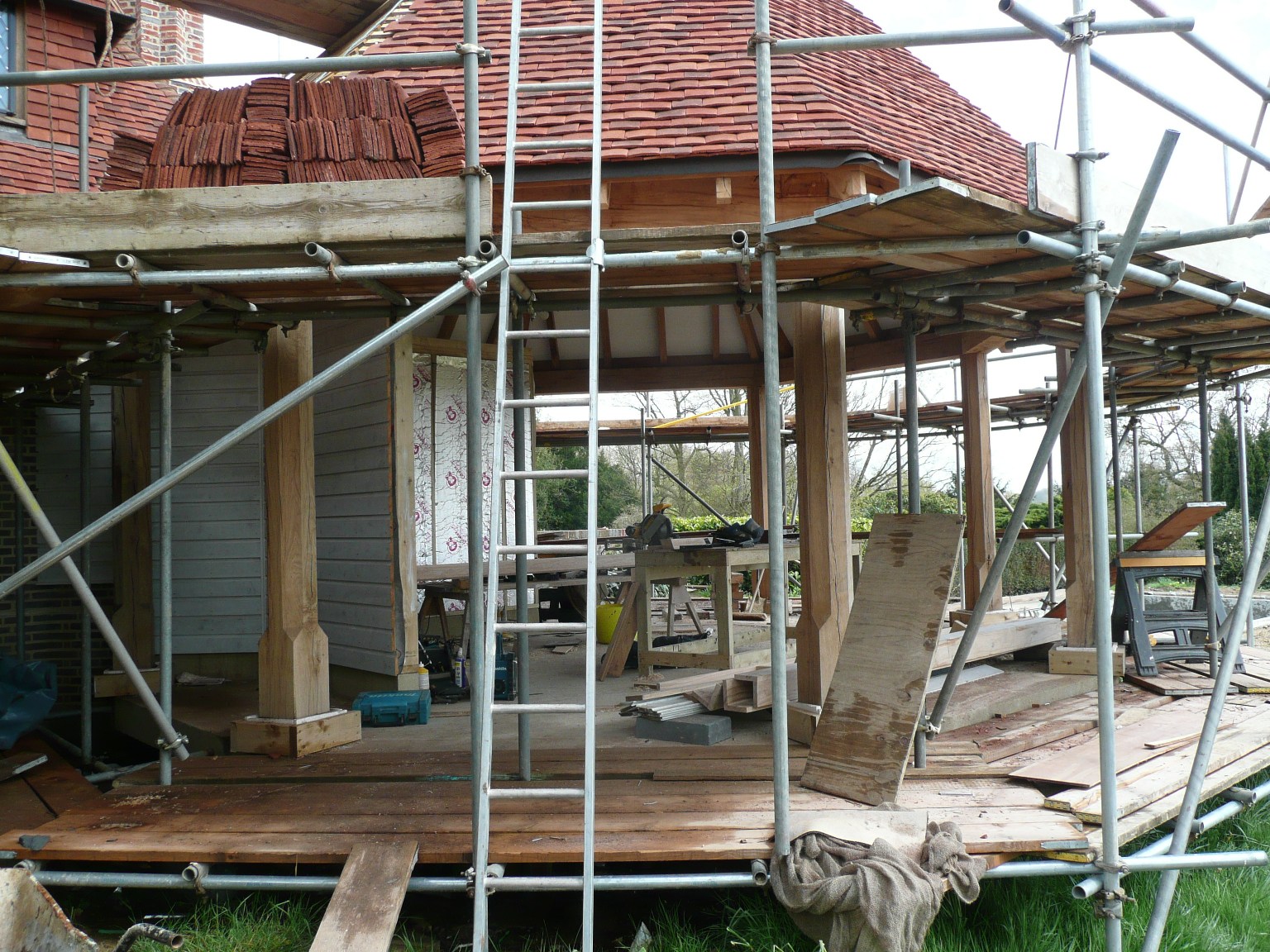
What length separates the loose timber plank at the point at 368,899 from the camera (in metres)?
4.02

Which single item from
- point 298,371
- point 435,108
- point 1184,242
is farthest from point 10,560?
point 1184,242

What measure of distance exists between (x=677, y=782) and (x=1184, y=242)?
3.44 metres

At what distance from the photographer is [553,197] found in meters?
6.88

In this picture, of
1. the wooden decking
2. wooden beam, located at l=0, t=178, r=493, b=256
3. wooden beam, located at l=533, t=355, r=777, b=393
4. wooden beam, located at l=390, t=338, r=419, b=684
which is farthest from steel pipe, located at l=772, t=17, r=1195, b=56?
wooden beam, located at l=533, t=355, r=777, b=393

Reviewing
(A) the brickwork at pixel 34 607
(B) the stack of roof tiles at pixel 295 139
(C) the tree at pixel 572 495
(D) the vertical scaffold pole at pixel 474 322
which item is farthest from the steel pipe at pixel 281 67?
(C) the tree at pixel 572 495

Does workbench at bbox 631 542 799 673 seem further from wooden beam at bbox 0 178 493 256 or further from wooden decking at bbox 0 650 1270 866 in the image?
wooden beam at bbox 0 178 493 256

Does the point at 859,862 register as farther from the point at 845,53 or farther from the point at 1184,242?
the point at 845,53

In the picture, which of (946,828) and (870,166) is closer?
(946,828)

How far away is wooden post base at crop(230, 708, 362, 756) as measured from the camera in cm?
625

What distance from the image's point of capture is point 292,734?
6238mm

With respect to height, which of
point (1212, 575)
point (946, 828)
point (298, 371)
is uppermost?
point (298, 371)

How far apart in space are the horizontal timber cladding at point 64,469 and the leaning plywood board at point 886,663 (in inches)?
309

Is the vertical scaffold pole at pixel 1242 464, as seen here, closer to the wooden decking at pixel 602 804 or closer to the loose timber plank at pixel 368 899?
the wooden decking at pixel 602 804

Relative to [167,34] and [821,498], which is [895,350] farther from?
[167,34]
